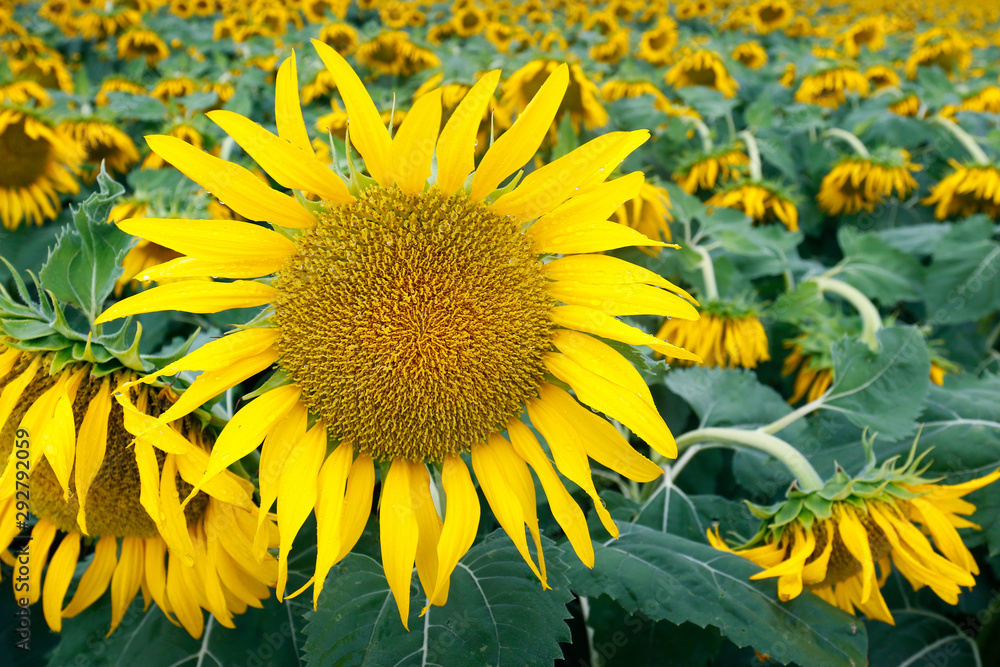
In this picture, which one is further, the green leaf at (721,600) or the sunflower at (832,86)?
the sunflower at (832,86)

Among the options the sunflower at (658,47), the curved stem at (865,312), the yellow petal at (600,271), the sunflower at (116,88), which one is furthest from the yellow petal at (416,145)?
the sunflower at (658,47)

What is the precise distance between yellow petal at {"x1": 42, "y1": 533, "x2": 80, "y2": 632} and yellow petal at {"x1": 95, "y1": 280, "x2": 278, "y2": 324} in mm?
681

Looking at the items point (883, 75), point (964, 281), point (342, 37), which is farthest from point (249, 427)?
point (883, 75)

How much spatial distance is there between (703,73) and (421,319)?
373 centimetres

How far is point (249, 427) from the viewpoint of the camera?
103 cm

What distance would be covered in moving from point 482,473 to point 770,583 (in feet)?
2.38

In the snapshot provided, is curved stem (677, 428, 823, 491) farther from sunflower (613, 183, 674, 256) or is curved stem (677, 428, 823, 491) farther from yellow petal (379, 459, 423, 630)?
yellow petal (379, 459, 423, 630)

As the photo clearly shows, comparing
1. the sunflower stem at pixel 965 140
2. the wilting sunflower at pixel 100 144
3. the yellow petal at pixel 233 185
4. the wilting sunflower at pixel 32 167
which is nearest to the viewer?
the yellow petal at pixel 233 185

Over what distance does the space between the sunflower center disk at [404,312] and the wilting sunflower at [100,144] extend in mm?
2305

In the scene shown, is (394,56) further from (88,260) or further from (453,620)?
(453,620)

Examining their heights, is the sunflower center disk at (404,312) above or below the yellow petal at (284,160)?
below

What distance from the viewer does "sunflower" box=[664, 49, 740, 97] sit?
397cm

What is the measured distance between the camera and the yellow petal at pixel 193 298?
0.95 meters

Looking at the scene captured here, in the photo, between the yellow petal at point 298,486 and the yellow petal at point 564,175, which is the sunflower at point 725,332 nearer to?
the yellow petal at point 564,175
